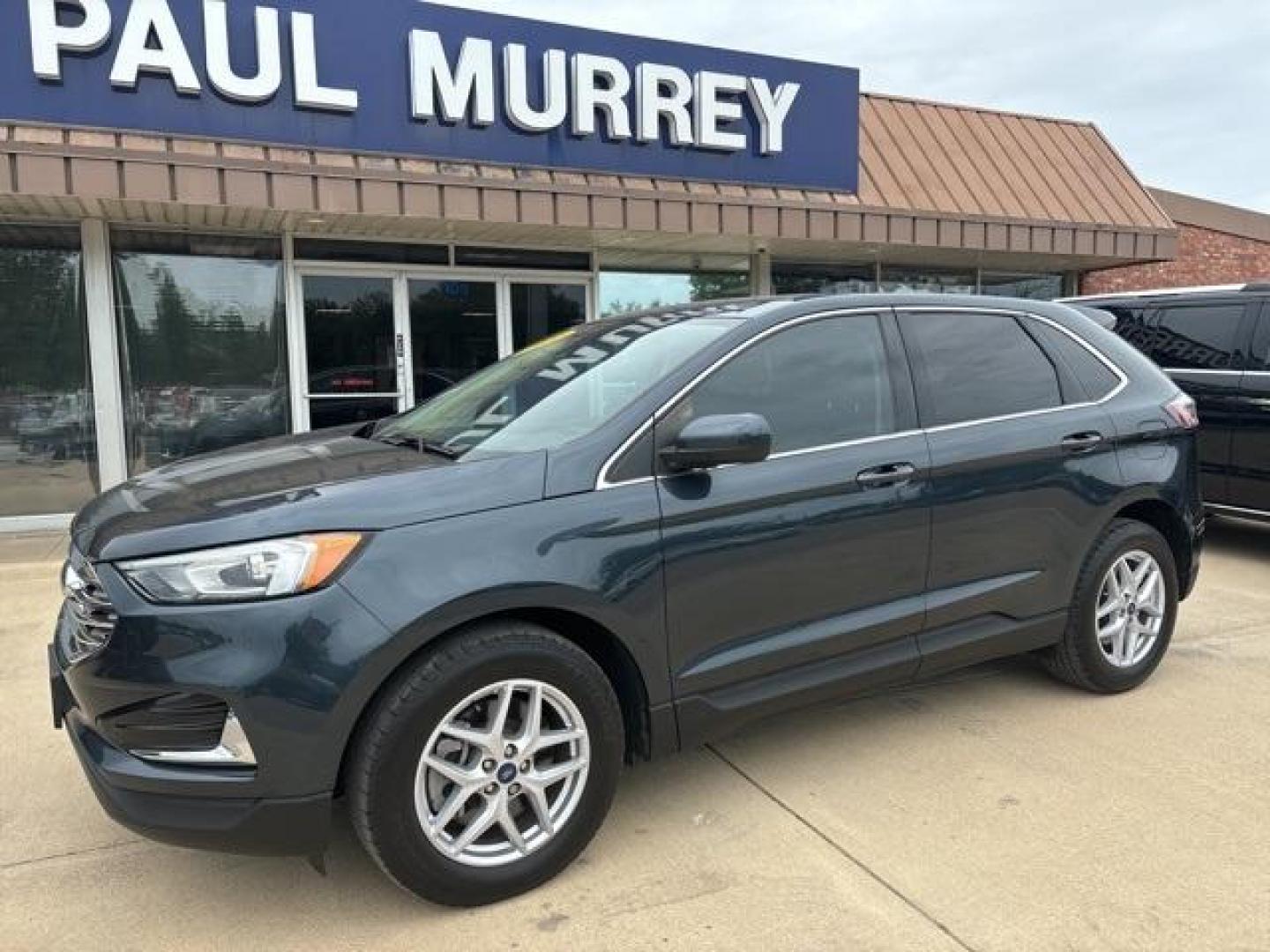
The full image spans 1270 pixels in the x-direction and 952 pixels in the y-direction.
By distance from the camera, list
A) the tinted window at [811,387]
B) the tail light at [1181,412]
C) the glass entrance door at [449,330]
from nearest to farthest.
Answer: the tinted window at [811,387]
the tail light at [1181,412]
the glass entrance door at [449,330]

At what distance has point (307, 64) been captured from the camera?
300 inches

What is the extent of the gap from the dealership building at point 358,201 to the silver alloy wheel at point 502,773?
600 cm

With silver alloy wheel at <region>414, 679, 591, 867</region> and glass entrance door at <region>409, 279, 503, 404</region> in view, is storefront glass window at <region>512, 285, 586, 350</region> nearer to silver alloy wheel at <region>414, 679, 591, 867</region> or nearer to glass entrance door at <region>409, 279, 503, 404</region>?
glass entrance door at <region>409, 279, 503, 404</region>

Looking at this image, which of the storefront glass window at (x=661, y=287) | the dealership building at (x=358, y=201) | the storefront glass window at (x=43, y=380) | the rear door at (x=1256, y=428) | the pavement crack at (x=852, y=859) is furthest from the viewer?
the storefront glass window at (x=661, y=287)

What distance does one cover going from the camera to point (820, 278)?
37.7ft

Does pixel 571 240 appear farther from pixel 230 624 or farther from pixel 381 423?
pixel 230 624

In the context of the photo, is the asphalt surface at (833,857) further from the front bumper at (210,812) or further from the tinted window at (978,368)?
the tinted window at (978,368)

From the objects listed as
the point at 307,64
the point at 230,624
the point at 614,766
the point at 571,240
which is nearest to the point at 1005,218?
the point at 571,240

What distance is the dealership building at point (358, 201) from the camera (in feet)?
23.5

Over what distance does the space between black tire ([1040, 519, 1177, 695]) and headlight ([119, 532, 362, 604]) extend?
9.75 ft

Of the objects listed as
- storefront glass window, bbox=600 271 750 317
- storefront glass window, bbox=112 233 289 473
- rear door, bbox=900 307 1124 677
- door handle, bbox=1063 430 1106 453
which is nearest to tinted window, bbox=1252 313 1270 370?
rear door, bbox=900 307 1124 677

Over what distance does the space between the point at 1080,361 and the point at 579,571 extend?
8.42 ft

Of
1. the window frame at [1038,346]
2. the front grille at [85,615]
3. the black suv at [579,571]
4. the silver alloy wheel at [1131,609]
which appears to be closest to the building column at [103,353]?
the black suv at [579,571]

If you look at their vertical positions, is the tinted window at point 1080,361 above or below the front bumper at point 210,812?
above
